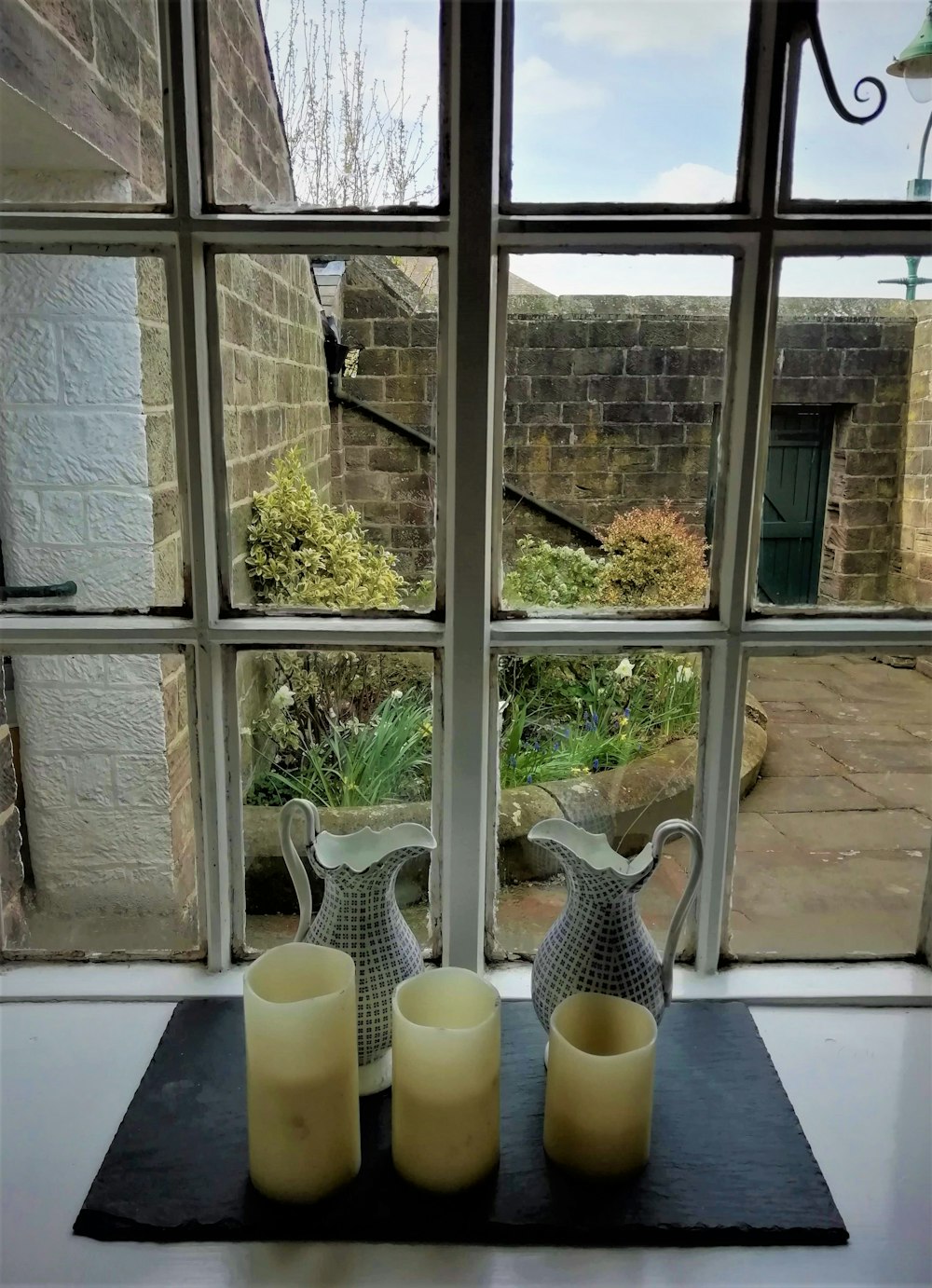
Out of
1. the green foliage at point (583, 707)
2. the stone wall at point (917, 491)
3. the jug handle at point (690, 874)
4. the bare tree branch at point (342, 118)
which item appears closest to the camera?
the jug handle at point (690, 874)

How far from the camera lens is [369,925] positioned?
33.4 inches

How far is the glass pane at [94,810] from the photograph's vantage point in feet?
3.57

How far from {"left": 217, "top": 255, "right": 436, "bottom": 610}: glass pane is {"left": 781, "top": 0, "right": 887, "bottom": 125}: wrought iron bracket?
0.43 meters

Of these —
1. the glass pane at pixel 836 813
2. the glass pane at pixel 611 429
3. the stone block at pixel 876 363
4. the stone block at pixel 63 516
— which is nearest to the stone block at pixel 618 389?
the glass pane at pixel 611 429

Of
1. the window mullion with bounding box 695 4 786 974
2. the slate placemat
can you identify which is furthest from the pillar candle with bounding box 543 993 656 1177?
the window mullion with bounding box 695 4 786 974

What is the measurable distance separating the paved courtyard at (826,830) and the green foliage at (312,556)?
43 centimetres

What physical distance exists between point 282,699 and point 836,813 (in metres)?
1.02

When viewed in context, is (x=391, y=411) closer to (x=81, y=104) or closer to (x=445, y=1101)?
(x=81, y=104)

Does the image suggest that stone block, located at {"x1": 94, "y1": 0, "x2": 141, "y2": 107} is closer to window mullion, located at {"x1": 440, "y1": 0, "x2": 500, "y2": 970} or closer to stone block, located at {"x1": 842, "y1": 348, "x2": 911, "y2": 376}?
window mullion, located at {"x1": 440, "y1": 0, "x2": 500, "y2": 970}

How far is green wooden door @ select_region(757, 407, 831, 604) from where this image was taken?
3.22 ft

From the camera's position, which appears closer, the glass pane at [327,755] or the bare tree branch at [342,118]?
the bare tree branch at [342,118]

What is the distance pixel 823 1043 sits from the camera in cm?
94

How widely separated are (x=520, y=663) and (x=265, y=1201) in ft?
2.42

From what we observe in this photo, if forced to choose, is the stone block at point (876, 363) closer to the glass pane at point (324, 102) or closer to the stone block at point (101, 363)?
the glass pane at point (324, 102)
